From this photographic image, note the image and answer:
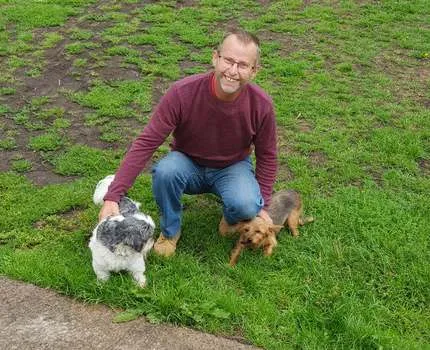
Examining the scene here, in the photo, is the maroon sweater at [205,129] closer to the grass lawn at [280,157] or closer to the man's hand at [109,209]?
the man's hand at [109,209]

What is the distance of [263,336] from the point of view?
390 centimetres

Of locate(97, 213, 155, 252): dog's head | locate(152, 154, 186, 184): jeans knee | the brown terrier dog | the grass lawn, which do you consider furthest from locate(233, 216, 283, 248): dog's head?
Result: locate(97, 213, 155, 252): dog's head

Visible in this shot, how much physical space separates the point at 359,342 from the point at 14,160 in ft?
13.6

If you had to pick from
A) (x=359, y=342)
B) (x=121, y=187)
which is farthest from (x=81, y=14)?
(x=359, y=342)

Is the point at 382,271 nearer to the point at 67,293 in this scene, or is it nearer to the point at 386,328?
the point at 386,328

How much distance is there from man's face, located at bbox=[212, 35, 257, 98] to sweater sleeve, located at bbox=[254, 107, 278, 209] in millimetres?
561

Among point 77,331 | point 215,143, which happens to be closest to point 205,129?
point 215,143

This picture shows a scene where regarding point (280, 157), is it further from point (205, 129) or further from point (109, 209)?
point (109, 209)

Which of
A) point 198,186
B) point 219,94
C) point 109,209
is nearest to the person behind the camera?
point 109,209

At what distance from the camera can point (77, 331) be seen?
383 centimetres

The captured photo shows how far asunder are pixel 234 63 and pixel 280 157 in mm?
2464

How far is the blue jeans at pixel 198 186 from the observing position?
4.57 m

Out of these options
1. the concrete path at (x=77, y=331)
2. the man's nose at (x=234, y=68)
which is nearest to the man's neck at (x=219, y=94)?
the man's nose at (x=234, y=68)

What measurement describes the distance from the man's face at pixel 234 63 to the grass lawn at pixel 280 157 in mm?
1476
